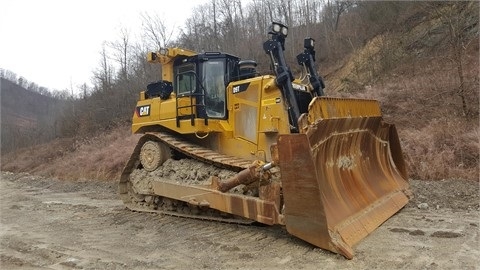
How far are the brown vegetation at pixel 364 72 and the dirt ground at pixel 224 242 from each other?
3.22 m

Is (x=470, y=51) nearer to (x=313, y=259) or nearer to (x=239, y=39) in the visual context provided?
(x=313, y=259)

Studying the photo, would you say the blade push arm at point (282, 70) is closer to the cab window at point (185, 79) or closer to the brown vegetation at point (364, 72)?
the cab window at point (185, 79)

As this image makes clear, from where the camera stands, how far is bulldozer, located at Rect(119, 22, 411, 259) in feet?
15.6

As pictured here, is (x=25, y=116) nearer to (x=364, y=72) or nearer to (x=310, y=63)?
(x=364, y=72)

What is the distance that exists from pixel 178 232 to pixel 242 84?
8.16ft

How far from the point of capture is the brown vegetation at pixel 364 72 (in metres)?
10.9

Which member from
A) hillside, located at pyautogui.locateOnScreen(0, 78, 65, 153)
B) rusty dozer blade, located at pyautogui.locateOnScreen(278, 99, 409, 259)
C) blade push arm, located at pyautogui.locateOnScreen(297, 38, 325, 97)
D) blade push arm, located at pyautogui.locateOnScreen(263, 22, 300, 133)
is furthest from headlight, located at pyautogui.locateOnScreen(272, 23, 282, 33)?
hillside, located at pyautogui.locateOnScreen(0, 78, 65, 153)

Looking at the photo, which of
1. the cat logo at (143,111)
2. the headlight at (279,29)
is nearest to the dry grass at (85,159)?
the cat logo at (143,111)

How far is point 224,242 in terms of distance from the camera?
5367 millimetres

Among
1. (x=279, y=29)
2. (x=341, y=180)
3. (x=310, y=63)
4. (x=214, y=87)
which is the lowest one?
(x=341, y=180)

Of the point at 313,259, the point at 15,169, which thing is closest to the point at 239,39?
the point at 15,169

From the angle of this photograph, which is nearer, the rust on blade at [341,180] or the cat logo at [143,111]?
the rust on blade at [341,180]

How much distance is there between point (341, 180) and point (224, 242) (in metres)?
1.78

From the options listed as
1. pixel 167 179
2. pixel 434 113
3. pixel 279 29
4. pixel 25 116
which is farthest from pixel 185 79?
pixel 25 116
